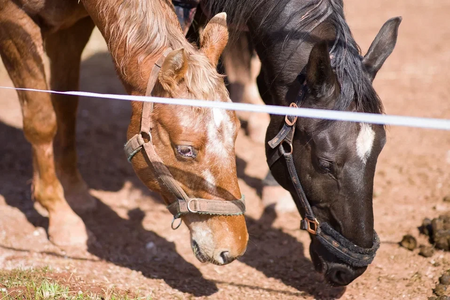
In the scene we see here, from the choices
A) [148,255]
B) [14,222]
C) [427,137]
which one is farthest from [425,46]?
[14,222]

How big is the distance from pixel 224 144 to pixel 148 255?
1426mm

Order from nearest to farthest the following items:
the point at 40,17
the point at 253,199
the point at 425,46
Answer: the point at 40,17, the point at 253,199, the point at 425,46

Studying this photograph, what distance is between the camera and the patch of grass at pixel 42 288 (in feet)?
9.39

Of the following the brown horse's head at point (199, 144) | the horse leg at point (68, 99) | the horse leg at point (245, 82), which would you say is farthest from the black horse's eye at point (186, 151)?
the horse leg at point (68, 99)

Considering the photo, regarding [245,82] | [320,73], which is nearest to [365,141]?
[320,73]

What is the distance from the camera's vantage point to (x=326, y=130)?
288cm

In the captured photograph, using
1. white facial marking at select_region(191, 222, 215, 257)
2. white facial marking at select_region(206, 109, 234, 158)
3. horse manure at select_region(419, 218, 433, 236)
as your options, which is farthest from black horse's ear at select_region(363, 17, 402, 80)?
horse manure at select_region(419, 218, 433, 236)

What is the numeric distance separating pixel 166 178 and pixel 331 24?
132 cm

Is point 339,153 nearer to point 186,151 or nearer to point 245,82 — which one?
point 186,151

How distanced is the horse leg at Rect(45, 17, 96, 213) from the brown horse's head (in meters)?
1.50

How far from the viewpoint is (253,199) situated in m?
4.63

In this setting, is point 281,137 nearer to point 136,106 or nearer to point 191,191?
point 191,191

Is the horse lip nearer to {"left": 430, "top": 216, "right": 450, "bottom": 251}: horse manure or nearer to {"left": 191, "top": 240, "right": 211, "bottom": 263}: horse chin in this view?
{"left": 191, "top": 240, "right": 211, "bottom": 263}: horse chin

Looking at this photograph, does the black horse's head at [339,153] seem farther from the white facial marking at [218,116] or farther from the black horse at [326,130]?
the white facial marking at [218,116]
